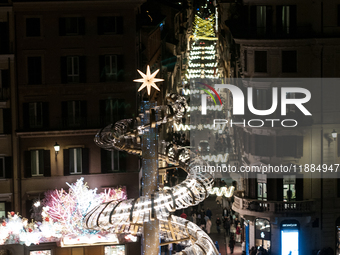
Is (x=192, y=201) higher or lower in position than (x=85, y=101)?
lower

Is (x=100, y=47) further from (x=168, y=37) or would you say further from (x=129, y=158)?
(x=168, y=37)

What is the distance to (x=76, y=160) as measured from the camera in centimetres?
3180

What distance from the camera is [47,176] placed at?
102 feet

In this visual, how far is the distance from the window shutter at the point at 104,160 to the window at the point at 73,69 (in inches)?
156

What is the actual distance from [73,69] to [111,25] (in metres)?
3.12

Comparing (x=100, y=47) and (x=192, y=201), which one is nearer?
(x=192, y=201)

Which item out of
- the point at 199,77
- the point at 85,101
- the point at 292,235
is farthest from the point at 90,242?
the point at 199,77

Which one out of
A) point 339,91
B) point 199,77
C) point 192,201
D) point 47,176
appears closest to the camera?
point 192,201

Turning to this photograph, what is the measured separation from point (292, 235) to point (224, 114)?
2510 centimetres

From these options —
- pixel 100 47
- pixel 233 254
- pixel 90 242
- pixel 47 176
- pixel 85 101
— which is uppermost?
pixel 100 47

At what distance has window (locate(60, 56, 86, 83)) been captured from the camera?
3161cm

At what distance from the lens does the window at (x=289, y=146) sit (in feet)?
111

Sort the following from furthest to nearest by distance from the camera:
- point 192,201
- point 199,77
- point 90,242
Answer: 1. point 199,77
2. point 90,242
3. point 192,201

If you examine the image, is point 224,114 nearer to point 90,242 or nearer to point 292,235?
point 292,235
